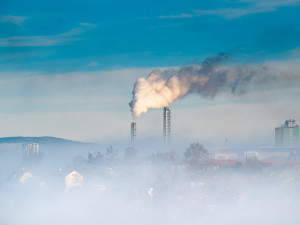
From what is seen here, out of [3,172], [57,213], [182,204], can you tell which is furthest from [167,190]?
[3,172]

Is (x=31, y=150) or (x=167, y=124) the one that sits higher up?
(x=167, y=124)

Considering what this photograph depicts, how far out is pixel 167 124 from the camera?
175ft

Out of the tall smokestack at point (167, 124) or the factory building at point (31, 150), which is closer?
the tall smokestack at point (167, 124)

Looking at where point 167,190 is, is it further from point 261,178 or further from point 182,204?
point 261,178

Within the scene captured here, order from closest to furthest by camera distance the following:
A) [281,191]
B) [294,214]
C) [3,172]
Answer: [294,214]
[281,191]
[3,172]

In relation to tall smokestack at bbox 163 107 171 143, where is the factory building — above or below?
below

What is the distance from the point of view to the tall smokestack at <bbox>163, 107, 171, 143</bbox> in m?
52.8

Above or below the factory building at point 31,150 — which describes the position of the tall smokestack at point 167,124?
above

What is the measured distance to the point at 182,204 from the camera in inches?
1889

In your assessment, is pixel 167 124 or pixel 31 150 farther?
pixel 31 150

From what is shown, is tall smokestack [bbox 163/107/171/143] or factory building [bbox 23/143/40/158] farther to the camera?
factory building [bbox 23/143/40/158]

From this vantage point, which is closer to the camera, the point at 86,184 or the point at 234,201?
the point at 234,201

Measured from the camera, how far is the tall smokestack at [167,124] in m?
52.8

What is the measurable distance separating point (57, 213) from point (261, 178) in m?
14.6
